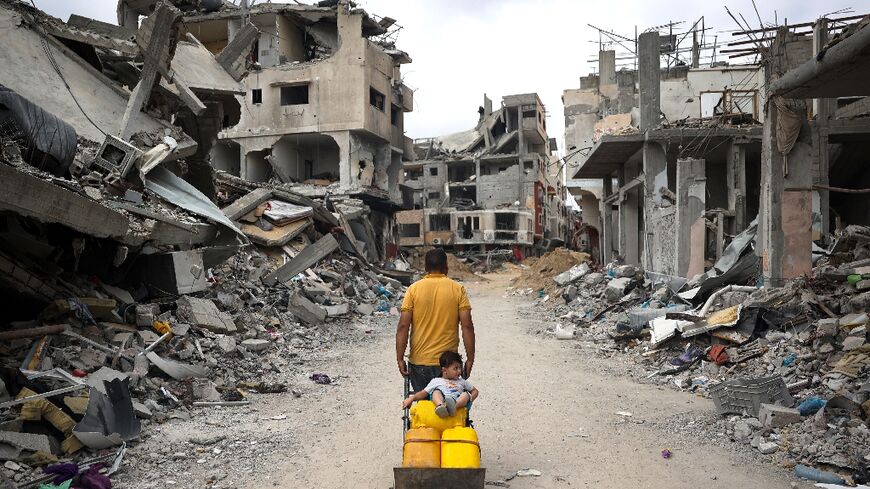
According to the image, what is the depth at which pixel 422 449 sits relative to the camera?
3.64 metres

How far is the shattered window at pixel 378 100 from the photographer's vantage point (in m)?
32.4

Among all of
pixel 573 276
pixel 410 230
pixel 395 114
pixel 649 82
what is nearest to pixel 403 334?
pixel 649 82

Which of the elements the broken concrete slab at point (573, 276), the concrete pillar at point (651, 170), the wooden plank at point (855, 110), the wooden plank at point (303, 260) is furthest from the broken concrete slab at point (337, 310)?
the wooden plank at point (855, 110)

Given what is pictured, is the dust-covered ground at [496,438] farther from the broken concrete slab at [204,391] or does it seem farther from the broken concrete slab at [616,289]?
the broken concrete slab at [616,289]

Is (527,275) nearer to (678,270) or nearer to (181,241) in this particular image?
(678,270)

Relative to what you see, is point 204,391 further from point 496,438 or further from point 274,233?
point 274,233

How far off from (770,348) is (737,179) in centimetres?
946

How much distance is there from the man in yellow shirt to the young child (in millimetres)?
214

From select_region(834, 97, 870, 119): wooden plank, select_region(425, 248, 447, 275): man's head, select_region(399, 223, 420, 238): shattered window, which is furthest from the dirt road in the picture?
select_region(399, 223, 420, 238): shattered window

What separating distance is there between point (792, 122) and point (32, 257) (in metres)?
10.8

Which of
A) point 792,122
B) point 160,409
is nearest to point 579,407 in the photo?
point 160,409

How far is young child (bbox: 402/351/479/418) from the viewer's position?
382 cm

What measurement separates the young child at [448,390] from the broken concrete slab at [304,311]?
929 centimetres

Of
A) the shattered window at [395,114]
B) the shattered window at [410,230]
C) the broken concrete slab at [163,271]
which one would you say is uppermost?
the shattered window at [395,114]
